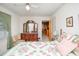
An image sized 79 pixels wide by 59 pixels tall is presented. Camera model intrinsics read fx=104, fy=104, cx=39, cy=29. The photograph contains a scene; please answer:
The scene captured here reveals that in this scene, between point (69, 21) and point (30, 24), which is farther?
point (30, 24)

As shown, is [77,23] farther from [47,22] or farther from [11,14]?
[11,14]

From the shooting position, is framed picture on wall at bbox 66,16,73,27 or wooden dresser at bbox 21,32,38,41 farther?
wooden dresser at bbox 21,32,38,41

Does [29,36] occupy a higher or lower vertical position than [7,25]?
lower

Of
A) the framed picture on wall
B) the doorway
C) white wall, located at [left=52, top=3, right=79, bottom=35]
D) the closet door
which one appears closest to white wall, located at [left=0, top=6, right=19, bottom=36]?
the closet door

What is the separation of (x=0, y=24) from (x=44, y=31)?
51cm

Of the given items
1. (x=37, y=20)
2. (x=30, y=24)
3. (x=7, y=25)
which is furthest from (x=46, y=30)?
(x=7, y=25)

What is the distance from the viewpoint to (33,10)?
1189 millimetres

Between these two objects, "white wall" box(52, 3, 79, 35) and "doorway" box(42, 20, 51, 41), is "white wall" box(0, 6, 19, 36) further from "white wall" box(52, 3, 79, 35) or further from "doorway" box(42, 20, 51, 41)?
"white wall" box(52, 3, 79, 35)

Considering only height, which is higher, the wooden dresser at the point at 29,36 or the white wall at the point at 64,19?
the white wall at the point at 64,19

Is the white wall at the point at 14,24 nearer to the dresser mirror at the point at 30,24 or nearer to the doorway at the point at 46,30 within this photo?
the dresser mirror at the point at 30,24

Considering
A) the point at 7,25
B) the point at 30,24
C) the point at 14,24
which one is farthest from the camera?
the point at 30,24

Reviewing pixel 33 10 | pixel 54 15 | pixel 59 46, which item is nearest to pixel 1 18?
pixel 33 10

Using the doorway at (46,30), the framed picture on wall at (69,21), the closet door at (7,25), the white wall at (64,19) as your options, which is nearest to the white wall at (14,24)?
the closet door at (7,25)

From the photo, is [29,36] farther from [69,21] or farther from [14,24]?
[69,21]
